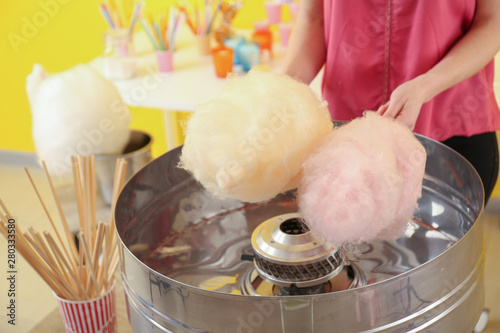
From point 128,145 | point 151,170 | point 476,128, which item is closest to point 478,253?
point 151,170

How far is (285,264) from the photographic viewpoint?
678mm

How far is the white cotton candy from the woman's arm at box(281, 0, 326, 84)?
1.61 feet

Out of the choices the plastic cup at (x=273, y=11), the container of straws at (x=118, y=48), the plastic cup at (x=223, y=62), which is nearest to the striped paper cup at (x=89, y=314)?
the plastic cup at (x=223, y=62)

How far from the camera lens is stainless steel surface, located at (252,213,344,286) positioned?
0.68 meters

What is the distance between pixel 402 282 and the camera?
1.85 feet

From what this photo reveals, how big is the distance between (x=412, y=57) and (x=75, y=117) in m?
0.76

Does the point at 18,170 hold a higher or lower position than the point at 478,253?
lower

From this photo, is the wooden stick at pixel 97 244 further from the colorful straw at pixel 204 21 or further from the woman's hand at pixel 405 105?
the colorful straw at pixel 204 21

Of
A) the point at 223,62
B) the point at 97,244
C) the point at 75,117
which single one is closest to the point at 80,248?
the point at 97,244

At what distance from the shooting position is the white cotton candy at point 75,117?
137 cm

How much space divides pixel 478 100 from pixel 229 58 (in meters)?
1.02

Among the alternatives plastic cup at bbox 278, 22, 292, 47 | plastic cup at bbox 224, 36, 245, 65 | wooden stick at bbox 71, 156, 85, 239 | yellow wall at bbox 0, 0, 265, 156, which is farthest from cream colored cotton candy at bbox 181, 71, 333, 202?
yellow wall at bbox 0, 0, 265, 156

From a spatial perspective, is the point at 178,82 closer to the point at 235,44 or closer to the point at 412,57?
the point at 235,44

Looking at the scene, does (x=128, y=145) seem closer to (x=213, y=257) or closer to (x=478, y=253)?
(x=213, y=257)
